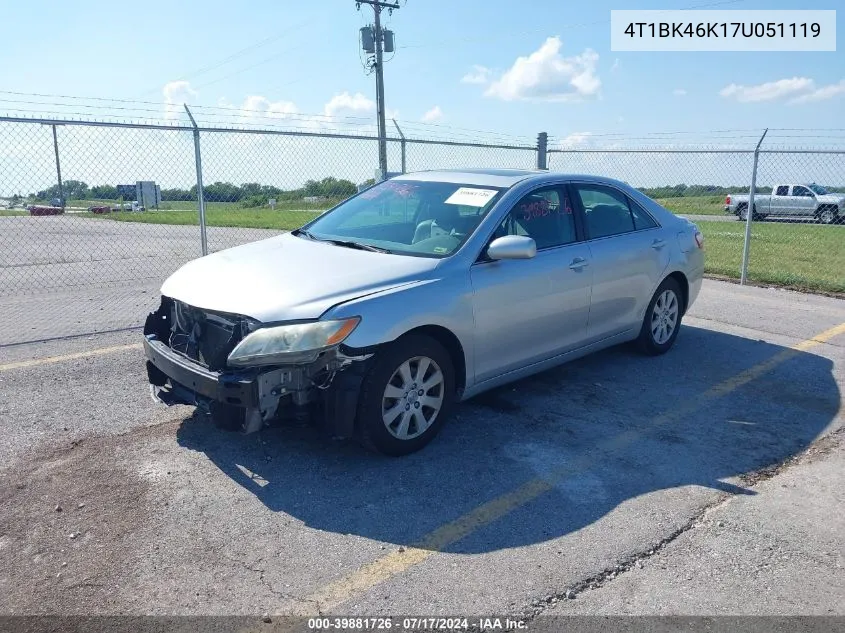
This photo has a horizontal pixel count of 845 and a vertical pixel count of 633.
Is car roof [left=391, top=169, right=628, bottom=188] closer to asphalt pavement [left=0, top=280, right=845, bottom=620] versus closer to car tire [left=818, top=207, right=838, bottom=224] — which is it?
asphalt pavement [left=0, top=280, right=845, bottom=620]

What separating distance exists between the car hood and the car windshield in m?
0.21

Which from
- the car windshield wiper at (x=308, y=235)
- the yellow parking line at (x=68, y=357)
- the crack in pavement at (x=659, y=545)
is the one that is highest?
the car windshield wiper at (x=308, y=235)

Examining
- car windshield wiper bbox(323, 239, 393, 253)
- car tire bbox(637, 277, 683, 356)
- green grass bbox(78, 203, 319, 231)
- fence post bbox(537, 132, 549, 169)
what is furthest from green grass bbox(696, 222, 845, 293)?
car windshield wiper bbox(323, 239, 393, 253)

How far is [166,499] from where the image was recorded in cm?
358

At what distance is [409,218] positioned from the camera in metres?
4.93

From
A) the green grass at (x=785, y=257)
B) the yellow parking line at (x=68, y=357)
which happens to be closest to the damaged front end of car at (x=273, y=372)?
the yellow parking line at (x=68, y=357)

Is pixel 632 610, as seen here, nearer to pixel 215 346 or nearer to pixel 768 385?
pixel 215 346

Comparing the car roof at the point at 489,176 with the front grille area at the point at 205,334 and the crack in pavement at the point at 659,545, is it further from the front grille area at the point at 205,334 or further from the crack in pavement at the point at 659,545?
the crack in pavement at the point at 659,545

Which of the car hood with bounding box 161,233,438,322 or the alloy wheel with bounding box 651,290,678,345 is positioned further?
the alloy wheel with bounding box 651,290,678,345

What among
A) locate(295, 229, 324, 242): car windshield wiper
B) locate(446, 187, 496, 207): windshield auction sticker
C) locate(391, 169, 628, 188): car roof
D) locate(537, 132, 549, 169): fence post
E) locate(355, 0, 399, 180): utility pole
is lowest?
locate(295, 229, 324, 242): car windshield wiper

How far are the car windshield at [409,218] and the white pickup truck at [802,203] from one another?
24482mm

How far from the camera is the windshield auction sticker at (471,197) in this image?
15.8 ft

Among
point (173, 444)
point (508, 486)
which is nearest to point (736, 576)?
point (508, 486)

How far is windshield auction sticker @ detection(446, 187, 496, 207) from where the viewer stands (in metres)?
4.82
